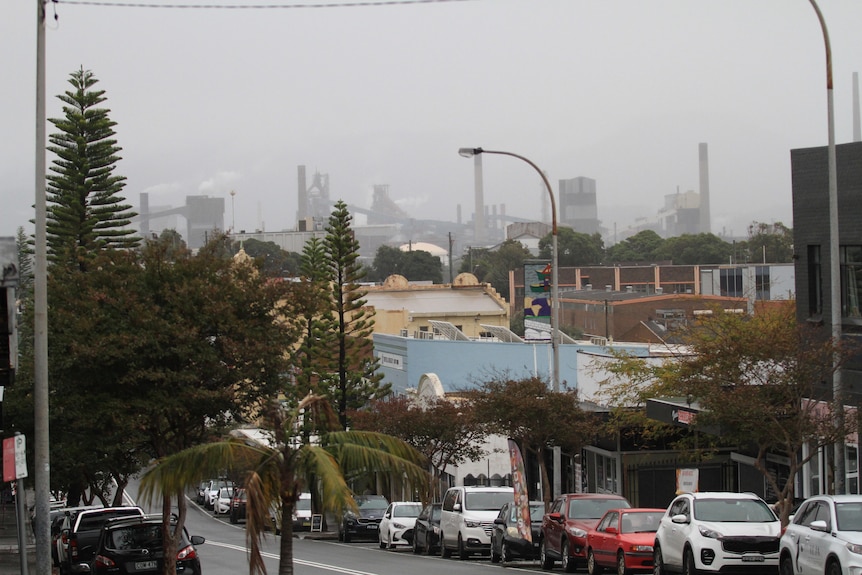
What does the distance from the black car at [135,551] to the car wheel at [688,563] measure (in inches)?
305

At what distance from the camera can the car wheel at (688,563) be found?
17.4 metres

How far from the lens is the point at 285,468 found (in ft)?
40.1

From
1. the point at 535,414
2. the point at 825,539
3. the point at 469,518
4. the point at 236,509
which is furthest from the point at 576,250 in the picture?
the point at 825,539

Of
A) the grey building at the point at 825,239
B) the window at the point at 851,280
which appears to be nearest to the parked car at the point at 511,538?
the grey building at the point at 825,239

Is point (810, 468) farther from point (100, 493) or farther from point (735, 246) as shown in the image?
point (735, 246)

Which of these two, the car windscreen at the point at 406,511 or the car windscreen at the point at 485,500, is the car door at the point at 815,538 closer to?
the car windscreen at the point at 485,500

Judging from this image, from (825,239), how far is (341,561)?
1227 centimetres

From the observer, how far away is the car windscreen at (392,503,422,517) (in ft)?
108

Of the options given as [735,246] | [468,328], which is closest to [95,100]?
[468,328]

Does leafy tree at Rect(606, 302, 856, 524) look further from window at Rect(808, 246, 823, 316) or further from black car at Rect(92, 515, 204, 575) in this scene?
black car at Rect(92, 515, 204, 575)

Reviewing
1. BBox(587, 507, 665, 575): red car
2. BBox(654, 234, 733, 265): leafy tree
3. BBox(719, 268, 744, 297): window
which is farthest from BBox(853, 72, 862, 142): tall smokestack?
BBox(587, 507, 665, 575): red car

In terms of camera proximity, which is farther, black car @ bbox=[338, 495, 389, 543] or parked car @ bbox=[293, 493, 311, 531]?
parked car @ bbox=[293, 493, 311, 531]

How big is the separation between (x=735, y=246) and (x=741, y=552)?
132 metres

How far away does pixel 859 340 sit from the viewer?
2377 centimetres
